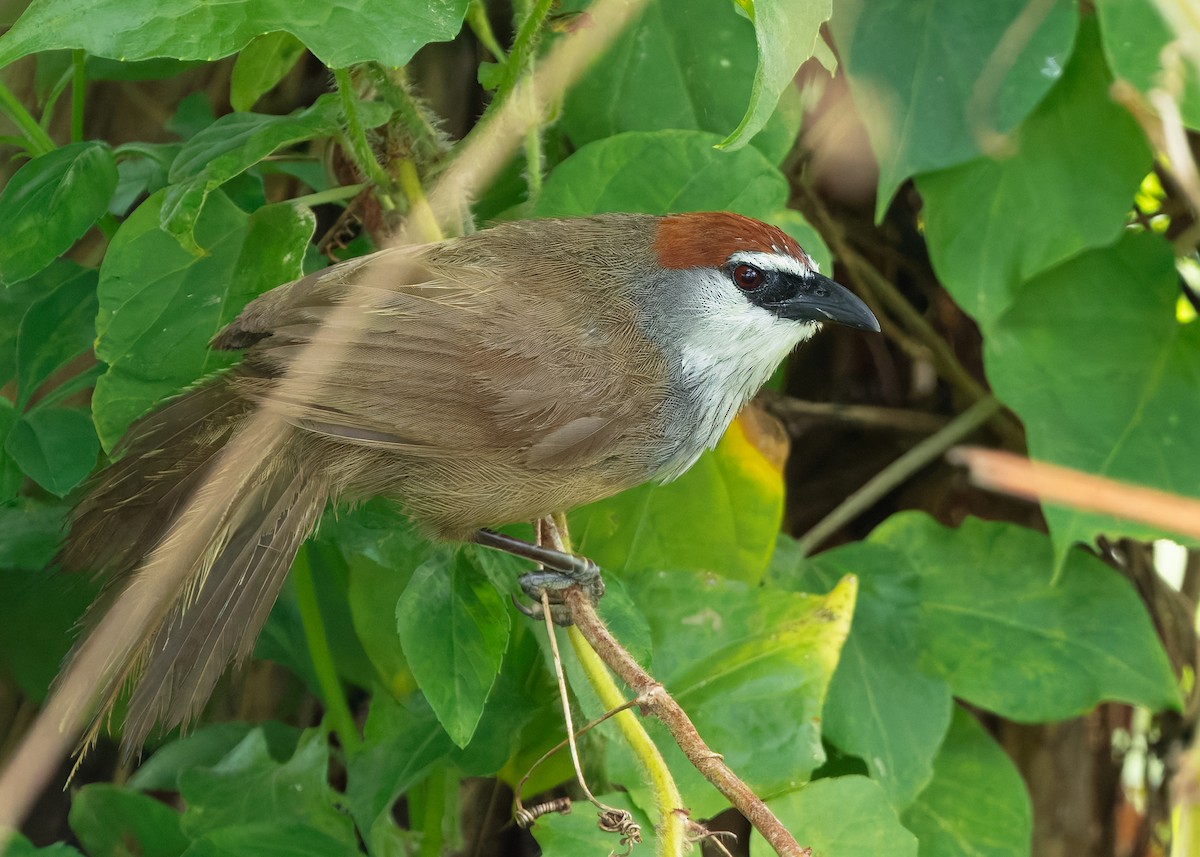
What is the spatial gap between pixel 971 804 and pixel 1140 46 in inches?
59.1

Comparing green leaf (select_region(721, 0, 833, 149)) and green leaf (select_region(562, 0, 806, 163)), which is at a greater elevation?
green leaf (select_region(721, 0, 833, 149))

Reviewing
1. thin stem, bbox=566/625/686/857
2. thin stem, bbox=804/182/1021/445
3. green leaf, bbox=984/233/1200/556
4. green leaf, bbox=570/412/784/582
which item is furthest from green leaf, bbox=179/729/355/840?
thin stem, bbox=804/182/1021/445

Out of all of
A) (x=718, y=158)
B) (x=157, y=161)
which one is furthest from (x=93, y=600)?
(x=718, y=158)

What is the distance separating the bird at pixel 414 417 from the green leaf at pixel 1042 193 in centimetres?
33

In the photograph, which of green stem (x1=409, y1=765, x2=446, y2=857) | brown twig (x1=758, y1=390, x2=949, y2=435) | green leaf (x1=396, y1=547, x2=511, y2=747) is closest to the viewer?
green leaf (x1=396, y1=547, x2=511, y2=747)

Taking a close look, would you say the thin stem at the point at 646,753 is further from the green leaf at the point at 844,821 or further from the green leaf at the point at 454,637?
the green leaf at the point at 844,821

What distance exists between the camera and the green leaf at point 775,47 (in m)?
1.52

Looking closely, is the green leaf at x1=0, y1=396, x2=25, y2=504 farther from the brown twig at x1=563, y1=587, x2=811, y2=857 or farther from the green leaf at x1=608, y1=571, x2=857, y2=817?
the green leaf at x1=608, y1=571, x2=857, y2=817

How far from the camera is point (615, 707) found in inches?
72.4

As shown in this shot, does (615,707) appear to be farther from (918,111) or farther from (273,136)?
(918,111)

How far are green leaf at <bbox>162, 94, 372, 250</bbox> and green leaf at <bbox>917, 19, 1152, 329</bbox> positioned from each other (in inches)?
43.3

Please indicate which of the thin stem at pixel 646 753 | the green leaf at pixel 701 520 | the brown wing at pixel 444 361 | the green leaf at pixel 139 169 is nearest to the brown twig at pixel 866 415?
the green leaf at pixel 701 520

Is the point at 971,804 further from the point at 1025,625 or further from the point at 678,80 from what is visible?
the point at 678,80

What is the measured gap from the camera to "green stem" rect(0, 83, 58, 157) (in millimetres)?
2230
